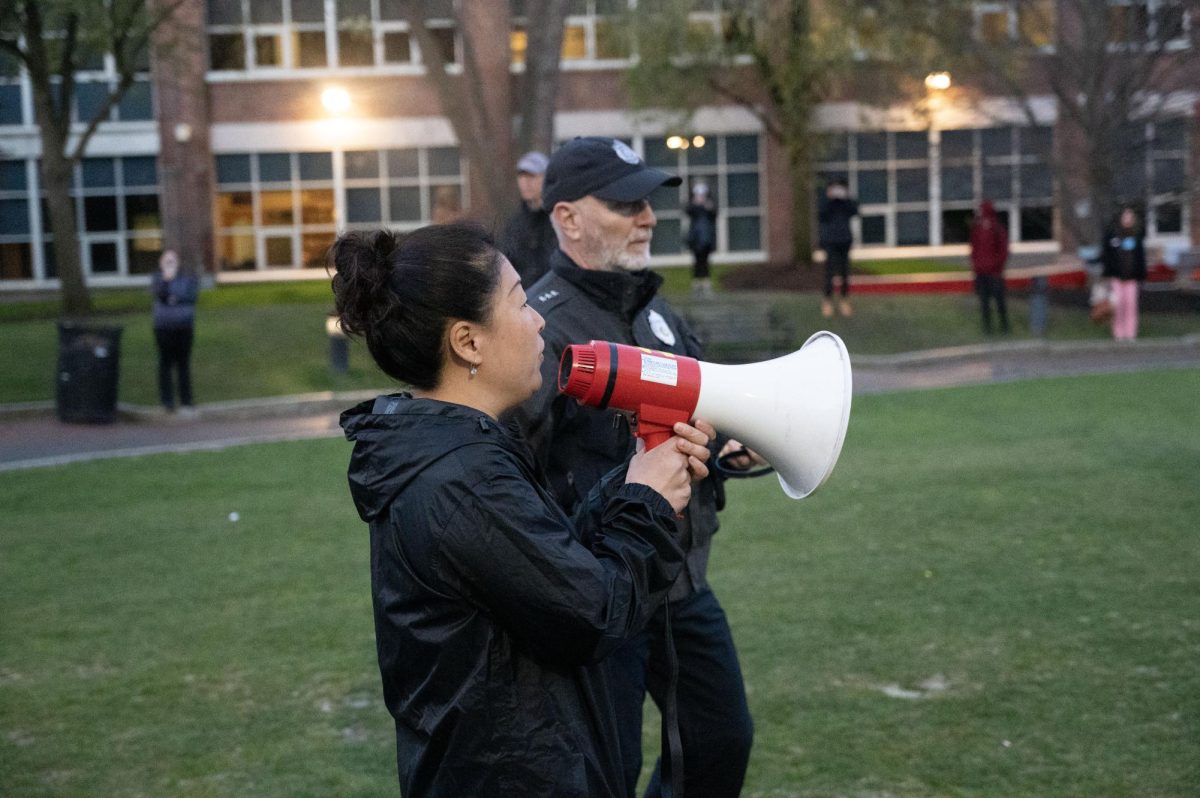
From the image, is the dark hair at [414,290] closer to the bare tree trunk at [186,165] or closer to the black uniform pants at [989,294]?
the black uniform pants at [989,294]

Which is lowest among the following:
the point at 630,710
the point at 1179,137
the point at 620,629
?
the point at 630,710

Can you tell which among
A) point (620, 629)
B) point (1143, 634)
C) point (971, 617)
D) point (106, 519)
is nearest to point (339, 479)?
point (106, 519)

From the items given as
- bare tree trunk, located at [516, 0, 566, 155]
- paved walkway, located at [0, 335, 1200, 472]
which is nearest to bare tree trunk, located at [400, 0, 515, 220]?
bare tree trunk, located at [516, 0, 566, 155]

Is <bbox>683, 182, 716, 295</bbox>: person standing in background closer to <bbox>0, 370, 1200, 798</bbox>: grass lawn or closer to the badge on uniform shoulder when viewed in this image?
<bbox>0, 370, 1200, 798</bbox>: grass lawn

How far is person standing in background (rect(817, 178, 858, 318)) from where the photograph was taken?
22516mm

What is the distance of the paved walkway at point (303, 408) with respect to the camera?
14.6m

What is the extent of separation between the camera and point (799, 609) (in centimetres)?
696

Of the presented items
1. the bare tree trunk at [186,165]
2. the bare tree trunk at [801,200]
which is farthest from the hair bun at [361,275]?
the bare tree trunk at [186,165]

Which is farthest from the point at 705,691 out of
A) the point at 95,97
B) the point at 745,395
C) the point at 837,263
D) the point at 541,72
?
the point at 95,97

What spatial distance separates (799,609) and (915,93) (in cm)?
2391

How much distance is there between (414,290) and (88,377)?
15.1m

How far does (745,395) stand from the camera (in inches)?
113

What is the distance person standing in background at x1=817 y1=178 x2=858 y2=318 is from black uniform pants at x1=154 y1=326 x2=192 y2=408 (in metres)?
10.1

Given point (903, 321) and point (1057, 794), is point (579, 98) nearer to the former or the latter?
point (903, 321)
